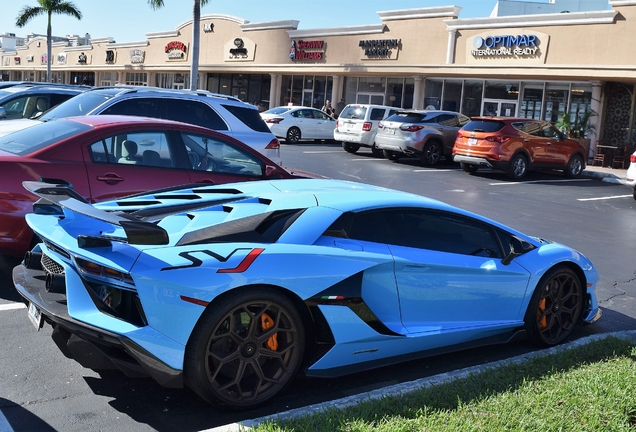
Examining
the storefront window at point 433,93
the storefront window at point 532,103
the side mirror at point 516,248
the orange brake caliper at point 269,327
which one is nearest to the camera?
the orange brake caliper at point 269,327

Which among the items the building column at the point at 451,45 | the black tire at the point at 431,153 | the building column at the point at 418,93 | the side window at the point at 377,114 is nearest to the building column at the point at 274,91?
the building column at the point at 418,93

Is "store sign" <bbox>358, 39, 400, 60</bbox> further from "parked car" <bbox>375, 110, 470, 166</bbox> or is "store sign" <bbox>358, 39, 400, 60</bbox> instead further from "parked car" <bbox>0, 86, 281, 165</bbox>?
"parked car" <bbox>0, 86, 281, 165</bbox>

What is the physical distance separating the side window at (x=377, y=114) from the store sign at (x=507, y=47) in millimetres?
5500

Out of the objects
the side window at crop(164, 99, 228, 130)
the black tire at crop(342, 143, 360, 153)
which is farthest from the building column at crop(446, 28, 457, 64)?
the side window at crop(164, 99, 228, 130)

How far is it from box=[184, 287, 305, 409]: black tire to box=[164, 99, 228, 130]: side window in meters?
6.41

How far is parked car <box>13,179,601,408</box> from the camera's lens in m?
4.02

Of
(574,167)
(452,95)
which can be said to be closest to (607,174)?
(574,167)

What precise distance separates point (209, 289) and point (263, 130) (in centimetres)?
689

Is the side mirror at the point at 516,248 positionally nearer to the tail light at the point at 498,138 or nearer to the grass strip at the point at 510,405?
the grass strip at the point at 510,405

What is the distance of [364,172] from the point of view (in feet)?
61.2

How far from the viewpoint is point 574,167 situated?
20.6m

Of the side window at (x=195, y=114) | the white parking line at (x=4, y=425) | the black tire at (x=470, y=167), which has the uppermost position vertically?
the side window at (x=195, y=114)

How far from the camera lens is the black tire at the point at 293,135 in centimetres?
2705

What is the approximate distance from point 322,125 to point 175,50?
68.0ft
